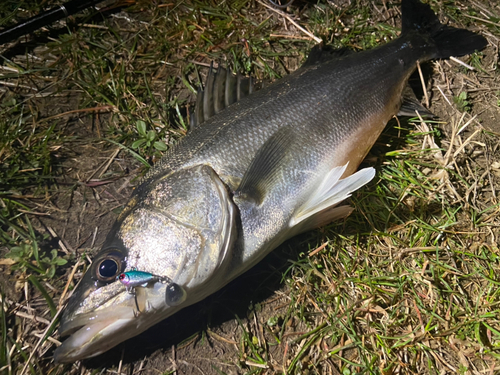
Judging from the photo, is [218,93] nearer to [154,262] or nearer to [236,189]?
[236,189]

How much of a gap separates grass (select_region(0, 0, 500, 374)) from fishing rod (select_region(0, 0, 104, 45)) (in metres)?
0.18

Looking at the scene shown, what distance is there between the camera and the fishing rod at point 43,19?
9.35ft

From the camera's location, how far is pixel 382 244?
8.71 feet

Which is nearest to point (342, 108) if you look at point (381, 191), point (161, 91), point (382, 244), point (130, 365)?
point (381, 191)

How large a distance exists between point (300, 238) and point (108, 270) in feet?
4.68

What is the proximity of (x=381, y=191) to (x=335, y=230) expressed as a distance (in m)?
0.53

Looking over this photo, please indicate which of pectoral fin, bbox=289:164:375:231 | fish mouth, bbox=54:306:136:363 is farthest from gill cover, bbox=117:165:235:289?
pectoral fin, bbox=289:164:375:231

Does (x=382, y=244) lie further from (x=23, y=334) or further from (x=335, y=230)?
(x=23, y=334)

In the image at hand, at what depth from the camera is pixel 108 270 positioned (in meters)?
1.79

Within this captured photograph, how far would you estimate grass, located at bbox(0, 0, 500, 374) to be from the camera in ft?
7.78

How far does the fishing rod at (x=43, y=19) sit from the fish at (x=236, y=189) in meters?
1.63

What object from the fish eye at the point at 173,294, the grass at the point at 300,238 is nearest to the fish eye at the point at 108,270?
the fish eye at the point at 173,294

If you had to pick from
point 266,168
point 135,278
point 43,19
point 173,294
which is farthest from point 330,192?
point 43,19

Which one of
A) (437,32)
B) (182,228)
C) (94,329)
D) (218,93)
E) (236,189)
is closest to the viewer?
(94,329)
